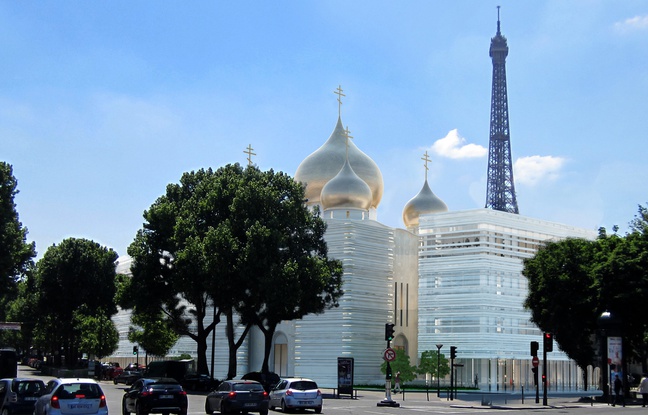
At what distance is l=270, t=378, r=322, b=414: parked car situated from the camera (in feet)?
106

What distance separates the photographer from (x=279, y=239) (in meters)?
48.2

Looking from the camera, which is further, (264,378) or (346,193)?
(346,193)

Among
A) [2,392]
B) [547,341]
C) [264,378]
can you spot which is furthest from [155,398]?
[264,378]

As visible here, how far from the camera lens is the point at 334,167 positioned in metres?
77.7

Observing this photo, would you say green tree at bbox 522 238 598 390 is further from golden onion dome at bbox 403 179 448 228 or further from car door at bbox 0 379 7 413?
car door at bbox 0 379 7 413

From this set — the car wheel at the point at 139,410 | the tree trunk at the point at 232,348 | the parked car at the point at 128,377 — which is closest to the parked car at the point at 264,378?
→ the tree trunk at the point at 232,348

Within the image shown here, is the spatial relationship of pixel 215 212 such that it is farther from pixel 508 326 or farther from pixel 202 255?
pixel 508 326

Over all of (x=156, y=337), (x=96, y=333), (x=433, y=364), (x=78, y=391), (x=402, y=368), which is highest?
(x=96, y=333)

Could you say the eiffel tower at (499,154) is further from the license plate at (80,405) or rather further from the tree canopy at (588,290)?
the license plate at (80,405)

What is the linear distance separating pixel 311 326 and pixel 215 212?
55.3 ft

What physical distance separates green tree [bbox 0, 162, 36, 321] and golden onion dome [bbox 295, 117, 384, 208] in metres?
29.9

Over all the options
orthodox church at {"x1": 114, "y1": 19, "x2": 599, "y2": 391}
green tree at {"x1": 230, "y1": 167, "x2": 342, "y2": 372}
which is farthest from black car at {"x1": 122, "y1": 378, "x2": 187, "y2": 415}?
orthodox church at {"x1": 114, "y1": 19, "x2": 599, "y2": 391}

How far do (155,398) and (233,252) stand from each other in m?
21.1

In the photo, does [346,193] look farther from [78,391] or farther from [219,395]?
[78,391]
